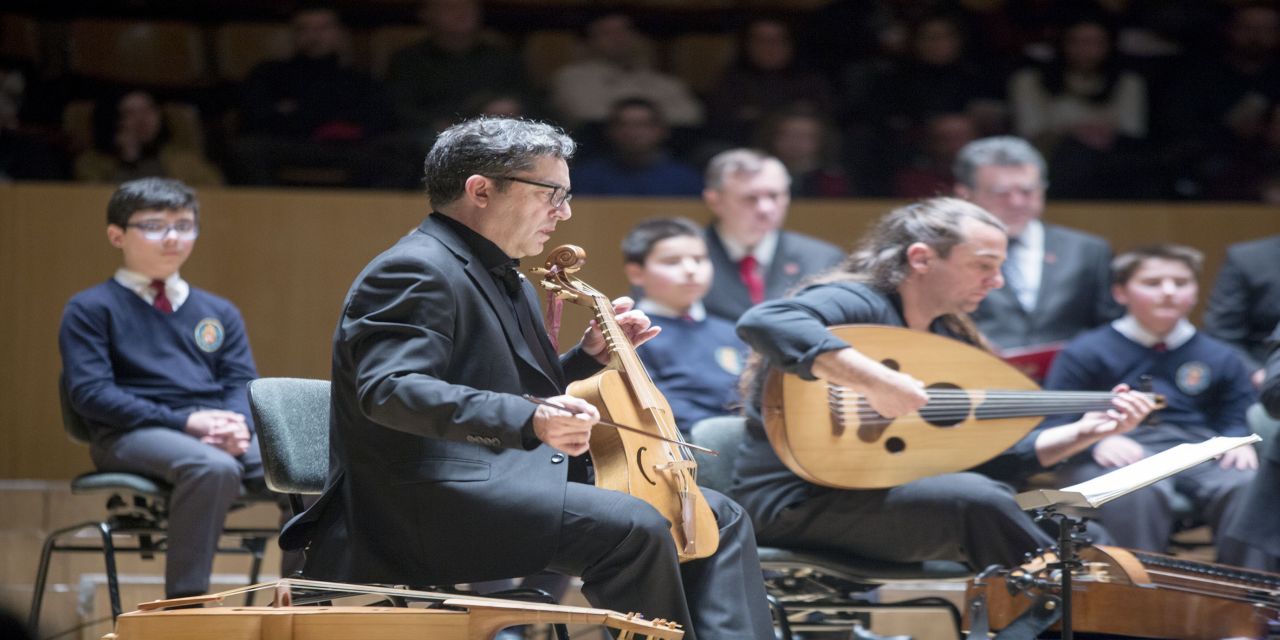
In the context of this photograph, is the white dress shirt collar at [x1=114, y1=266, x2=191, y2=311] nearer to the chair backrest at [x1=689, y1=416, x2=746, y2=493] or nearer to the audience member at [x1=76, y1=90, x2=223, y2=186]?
the chair backrest at [x1=689, y1=416, x2=746, y2=493]

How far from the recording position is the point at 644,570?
2854mm

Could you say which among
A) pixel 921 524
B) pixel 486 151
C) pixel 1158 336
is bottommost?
pixel 921 524

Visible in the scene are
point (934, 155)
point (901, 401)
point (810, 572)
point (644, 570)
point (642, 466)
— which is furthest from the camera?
point (934, 155)

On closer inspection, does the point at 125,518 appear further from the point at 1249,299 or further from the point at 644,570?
the point at 1249,299

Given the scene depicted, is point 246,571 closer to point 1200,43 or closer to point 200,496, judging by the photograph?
point 200,496

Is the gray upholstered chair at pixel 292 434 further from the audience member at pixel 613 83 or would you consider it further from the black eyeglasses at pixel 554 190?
the audience member at pixel 613 83

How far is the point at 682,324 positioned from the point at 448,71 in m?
2.19

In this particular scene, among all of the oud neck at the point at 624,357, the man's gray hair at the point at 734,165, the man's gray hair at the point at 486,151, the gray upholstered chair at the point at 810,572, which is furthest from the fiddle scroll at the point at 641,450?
the man's gray hair at the point at 734,165

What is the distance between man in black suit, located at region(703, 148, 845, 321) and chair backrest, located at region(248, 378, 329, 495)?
2386mm

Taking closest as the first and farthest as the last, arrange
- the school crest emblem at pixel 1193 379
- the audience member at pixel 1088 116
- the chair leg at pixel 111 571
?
the chair leg at pixel 111 571
the school crest emblem at pixel 1193 379
the audience member at pixel 1088 116

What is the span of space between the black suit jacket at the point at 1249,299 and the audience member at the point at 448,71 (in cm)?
310

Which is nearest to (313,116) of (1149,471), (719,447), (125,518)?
(125,518)

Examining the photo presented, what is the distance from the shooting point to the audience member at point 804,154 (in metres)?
6.66

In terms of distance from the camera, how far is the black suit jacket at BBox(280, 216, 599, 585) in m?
2.84
